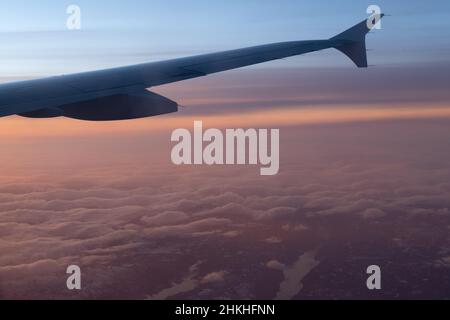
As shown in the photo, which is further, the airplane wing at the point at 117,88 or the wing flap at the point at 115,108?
the wing flap at the point at 115,108

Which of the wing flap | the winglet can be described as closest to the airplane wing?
the wing flap

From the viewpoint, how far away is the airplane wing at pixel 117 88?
224 inches

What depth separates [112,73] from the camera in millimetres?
7340

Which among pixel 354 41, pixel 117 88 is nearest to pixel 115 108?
pixel 117 88

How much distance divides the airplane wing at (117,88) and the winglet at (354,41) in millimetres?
820

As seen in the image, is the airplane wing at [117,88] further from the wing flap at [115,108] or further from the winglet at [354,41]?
the winglet at [354,41]

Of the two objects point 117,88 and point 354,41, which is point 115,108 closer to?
point 117,88

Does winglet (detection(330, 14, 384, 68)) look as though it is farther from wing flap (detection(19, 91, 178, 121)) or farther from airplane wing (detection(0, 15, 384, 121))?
wing flap (detection(19, 91, 178, 121))

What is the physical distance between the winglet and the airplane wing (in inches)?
32.3

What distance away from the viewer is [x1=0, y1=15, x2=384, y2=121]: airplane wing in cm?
568

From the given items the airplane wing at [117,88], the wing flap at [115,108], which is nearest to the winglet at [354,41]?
the airplane wing at [117,88]
